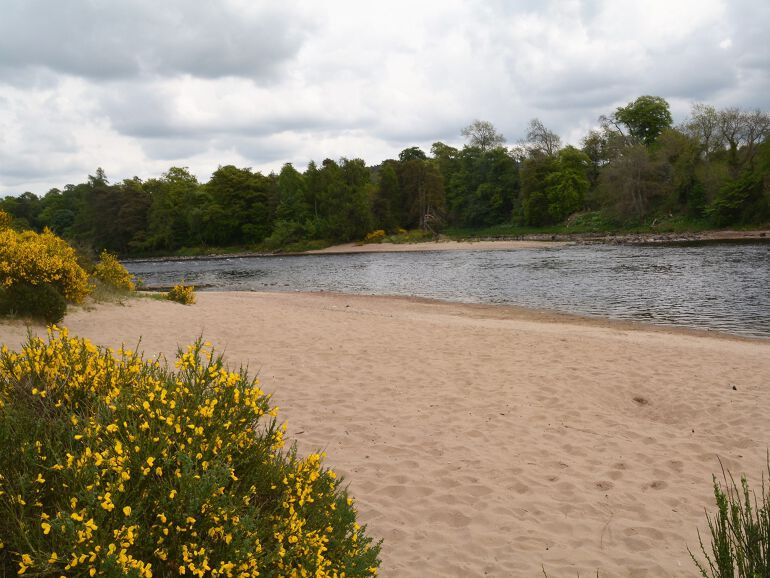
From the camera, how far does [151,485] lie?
260 cm

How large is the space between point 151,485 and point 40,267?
36.4 ft

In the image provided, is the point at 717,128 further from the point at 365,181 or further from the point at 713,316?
the point at 713,316

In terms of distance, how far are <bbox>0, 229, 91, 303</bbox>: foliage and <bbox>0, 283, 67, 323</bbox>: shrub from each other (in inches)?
6.4

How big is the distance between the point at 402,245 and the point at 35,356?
66.8 meters

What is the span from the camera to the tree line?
203 feet

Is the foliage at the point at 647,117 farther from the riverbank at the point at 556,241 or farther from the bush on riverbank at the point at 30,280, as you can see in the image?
the bush on riverbank at the point at 30,280

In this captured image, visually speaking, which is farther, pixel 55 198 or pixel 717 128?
pixel 55 198

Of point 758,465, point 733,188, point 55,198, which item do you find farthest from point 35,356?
point 55,198

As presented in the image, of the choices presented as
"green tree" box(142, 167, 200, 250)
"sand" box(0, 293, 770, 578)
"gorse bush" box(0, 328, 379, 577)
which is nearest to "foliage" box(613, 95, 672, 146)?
"green tree" box(142, 167, 200, 250)

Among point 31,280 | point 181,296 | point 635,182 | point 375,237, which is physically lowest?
point 181,296

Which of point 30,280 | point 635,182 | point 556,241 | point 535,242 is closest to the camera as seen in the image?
point 30,280

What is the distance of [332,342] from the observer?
38.8 ft

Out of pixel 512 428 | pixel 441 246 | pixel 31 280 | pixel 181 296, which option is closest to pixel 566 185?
pixel 441 246

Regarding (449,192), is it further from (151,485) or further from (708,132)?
(151,485)
